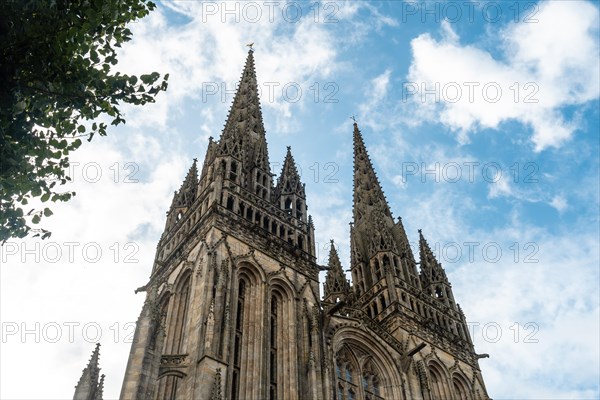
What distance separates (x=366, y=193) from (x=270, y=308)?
24.7 m

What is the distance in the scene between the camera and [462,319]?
40.7 m

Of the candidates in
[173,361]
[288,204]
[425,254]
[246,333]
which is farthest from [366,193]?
[173,361]

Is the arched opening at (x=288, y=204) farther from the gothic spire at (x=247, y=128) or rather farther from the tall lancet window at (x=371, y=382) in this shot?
the tall lancet window at (x=371, y=382)

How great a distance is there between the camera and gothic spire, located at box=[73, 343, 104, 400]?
21.2 meters

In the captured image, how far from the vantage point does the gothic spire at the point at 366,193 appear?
48469mm

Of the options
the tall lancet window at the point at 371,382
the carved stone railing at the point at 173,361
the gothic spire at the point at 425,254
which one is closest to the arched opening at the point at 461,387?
the tall lancet window at the point at 371,382

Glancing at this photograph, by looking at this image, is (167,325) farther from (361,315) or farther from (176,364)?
(361,315)

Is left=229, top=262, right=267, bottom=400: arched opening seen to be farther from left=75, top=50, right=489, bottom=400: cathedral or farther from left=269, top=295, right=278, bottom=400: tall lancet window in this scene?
left=269, top=295, right=278, bottom=400: tall lancet window

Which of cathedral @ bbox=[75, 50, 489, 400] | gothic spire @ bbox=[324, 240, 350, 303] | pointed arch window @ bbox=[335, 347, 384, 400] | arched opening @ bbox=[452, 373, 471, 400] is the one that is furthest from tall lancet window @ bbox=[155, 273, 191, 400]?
arched opening @ bbox=[452, 373, 471, 400]

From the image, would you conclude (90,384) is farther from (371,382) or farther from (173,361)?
A: (371,382)

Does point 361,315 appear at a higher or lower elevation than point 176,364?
higher

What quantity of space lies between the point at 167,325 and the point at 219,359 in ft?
17.6

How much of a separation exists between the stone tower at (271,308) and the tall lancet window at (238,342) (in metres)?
0.06

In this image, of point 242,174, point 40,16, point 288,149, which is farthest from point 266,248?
point 40,16
